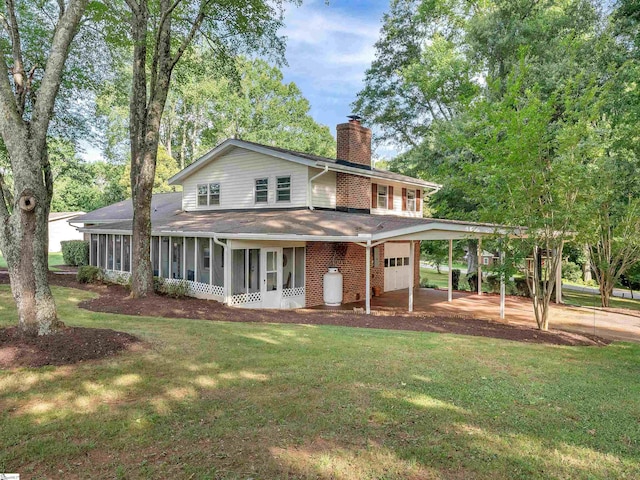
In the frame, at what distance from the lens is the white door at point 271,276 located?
13523 millimetres

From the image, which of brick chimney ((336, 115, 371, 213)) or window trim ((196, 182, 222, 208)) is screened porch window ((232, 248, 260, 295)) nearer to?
brick chimney ((336, 115, 371, 213))

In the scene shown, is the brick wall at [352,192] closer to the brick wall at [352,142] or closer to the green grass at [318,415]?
the brick wall at [352,142]

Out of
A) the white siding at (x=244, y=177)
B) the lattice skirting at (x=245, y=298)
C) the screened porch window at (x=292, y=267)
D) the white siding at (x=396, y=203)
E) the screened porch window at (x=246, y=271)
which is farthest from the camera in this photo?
the white siding at (x=396, y=203)

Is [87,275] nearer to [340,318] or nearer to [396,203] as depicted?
[340,318]

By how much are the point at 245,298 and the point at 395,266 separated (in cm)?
825

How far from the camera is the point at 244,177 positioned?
17.1m

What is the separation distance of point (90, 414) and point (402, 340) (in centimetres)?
581

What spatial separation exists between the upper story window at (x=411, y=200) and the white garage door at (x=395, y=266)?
6.60 ft

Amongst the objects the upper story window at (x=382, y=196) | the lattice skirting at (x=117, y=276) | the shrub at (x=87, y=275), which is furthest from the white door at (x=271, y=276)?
the shrub at (x=87, y=275)

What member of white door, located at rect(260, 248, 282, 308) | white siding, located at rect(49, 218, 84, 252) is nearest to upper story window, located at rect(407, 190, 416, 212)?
white door, located at rect(260, 248, 282, 308)

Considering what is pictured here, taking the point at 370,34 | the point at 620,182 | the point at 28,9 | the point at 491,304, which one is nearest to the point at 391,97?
the point at 370,34

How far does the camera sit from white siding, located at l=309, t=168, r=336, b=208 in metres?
15.4

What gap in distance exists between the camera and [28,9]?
53.8 feet

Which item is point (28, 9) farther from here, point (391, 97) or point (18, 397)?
point (391, 97)
